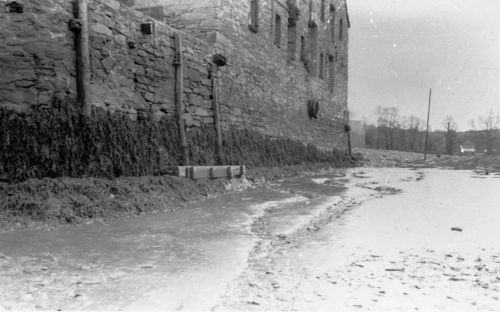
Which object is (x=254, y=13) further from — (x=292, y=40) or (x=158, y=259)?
(x=158, y=259)

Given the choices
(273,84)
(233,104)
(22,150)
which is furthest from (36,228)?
(273,84)

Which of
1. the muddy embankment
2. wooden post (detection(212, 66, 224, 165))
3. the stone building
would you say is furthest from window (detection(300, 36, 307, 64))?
the muddy embankment

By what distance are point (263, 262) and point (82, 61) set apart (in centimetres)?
453

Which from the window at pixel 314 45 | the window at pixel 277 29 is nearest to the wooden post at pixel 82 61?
the window at pixel 277 29

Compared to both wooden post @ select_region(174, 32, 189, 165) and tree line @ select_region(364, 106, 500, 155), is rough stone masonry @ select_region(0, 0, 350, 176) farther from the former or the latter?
tree line @ select_region(364, 106, 500, 155)

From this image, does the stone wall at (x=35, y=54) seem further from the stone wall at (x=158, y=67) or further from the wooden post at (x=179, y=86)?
the wooden post at (x=179, y=86)

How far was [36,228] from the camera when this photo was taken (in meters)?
4.89

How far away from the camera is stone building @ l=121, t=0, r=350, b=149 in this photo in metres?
10.9

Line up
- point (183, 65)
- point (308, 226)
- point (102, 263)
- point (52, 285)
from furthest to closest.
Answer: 1. point (183, 65)
2. point (308, 226)
3. point (102, 263)
4. point (52, 285)

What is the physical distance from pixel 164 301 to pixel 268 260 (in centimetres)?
125

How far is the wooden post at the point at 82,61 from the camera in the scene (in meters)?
6.55

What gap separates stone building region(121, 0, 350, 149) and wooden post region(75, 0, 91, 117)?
13.8 ft

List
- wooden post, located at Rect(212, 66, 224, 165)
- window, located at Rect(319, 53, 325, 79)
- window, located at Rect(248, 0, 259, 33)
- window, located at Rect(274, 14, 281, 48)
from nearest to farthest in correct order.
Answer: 1. wooden post, located at Rect(212, 66, 224, 165)
2. window, located at Rect(248, 0, 259, 33)
3. window, located at Rect(274, 14, 281, 48)
4. window, located at Rect(319, 53, 325, 79)

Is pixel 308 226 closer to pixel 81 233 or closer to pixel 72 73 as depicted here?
pixel 81 233
